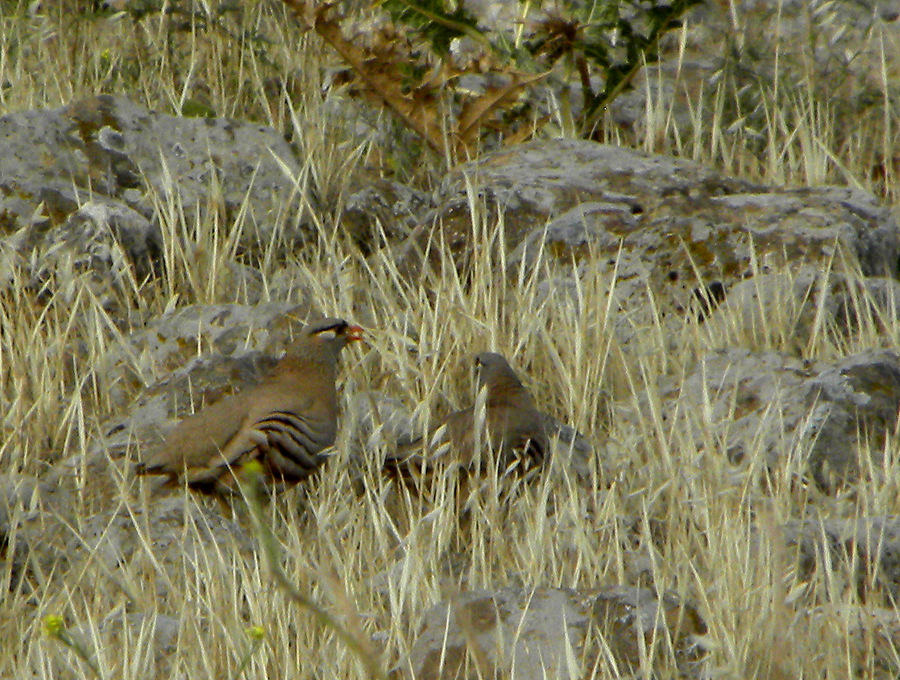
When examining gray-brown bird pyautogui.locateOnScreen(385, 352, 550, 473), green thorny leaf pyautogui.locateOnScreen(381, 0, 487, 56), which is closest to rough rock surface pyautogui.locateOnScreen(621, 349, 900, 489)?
gray-brown bird pyautogui.locateOnScreen(385, 352, 550, 473)

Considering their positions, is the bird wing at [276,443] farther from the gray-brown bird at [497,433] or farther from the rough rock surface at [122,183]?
the rough rock surface at [122,183]

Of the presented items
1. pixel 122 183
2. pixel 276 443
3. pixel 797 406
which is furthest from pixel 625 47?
pixel 276 443

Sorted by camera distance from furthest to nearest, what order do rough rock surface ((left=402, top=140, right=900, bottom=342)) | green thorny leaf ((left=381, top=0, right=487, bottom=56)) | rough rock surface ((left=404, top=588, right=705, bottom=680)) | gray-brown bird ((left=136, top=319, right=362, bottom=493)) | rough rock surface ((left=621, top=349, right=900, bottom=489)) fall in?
green thorny leaf ((left=381, top=0, right=487, bottom=56)) → rough rock surface ((left=402, top=140, right=900, bottom=342)) → gray-brown bird ((left=136, top=319, right=362, bottom=493)) → rough rock surface ((left=621, top=349, right=900, bottom=489)) → rough rock surface ((left=404, top=588, right=705, bottom=680))

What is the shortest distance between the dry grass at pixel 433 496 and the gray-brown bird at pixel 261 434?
11cm

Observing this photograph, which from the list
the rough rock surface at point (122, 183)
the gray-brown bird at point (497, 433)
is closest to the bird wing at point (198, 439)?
the gray-brown bird at point (497, 433)

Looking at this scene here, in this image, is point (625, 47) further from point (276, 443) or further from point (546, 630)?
point (546, 630)

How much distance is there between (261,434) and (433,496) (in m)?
0.66

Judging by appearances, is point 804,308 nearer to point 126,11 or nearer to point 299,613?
point 299,613

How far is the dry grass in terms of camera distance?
11.5 feet

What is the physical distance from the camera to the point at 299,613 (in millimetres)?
3713

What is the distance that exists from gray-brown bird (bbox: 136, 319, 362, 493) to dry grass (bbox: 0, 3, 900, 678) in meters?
0.11

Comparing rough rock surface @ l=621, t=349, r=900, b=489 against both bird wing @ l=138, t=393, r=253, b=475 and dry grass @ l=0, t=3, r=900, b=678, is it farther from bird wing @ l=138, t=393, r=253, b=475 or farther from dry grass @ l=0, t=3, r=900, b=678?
bird wing @ l=138, t=393, r=253, b=475

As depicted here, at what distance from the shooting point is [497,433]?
16.0 feet

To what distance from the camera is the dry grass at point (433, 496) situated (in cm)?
349
